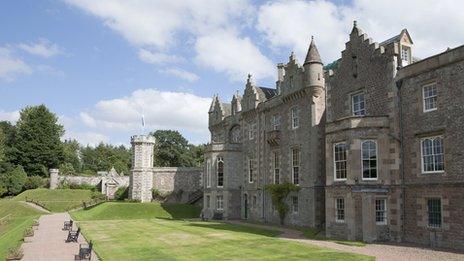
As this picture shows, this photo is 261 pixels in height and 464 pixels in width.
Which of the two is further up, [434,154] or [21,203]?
[434,154]

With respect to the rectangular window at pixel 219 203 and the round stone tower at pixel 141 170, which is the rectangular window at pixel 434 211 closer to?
the rectangular window at pixel 219 203

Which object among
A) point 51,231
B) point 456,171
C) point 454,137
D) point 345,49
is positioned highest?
point 345,49

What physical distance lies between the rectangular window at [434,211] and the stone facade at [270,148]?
10.8 meters

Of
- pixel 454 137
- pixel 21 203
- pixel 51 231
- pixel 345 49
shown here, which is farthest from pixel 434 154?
pixel 21 203

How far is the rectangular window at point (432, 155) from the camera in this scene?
23047mm

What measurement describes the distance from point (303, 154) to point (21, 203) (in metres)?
44.4

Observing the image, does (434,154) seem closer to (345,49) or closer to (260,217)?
(345,49)

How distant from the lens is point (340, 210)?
27266 millimetres

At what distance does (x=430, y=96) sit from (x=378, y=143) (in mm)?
3944

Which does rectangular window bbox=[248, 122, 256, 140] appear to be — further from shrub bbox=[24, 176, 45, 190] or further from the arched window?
shrub bbox=[24, 176, 45, 190]

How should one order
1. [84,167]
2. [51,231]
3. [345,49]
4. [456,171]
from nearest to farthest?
[456,171]
[345,49]
[51,231]
[84,167]

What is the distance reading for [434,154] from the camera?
23453mm

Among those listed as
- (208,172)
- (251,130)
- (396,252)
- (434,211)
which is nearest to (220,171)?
(208,172)

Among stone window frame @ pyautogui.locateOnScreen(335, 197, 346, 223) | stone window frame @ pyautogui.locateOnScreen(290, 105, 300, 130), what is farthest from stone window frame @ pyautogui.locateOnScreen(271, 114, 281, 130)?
stone window frame @ pyautogui.locateOnScreen(335, 197, 346, 223)
